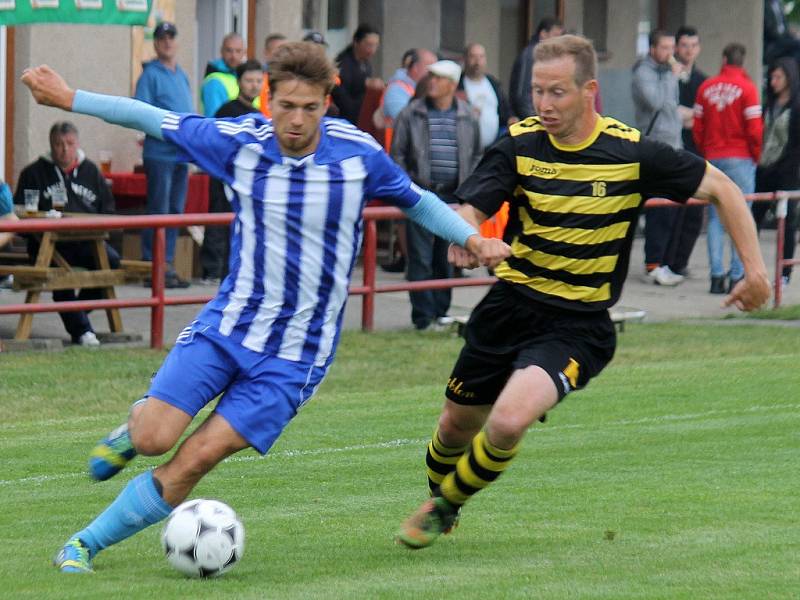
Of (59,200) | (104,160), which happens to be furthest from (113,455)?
(104,160)

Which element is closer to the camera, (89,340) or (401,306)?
(89,340)

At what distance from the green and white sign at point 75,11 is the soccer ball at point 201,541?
6.03 meters

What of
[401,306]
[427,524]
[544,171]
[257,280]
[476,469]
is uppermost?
[544,171]

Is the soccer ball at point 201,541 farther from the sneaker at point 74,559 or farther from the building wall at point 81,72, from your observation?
the building wall at point 81,72

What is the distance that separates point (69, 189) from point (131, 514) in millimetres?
8392

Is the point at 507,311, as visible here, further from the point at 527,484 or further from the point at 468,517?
the point at 527,484

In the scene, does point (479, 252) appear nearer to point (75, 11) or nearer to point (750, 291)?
point (750, 291)

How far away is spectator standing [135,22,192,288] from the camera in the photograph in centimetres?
1567

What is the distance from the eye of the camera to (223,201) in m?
16.5

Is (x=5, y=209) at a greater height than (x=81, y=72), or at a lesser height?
lesser

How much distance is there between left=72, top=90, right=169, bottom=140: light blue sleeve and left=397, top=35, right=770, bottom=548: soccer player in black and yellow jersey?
1351 millimetres

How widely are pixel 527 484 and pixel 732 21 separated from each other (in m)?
18.7

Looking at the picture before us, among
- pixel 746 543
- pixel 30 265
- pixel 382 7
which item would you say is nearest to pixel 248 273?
pixel 746 543

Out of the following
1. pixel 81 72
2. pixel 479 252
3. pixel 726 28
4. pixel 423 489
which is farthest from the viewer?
pixel 726 28
